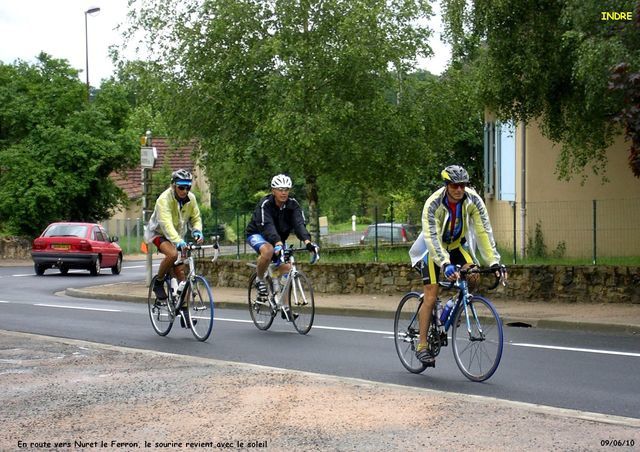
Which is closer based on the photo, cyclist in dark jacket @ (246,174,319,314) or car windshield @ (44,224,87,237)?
cyclist in dark jacket @ (246,174,319,314)

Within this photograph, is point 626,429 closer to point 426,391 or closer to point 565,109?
point 426,391

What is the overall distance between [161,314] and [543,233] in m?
10.1

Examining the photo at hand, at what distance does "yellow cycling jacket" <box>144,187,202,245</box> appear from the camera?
12.6 m

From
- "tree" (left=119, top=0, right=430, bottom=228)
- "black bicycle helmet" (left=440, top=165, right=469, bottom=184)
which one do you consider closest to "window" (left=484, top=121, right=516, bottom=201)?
"tree" (left=119, top=0, right=430, bottom=228)

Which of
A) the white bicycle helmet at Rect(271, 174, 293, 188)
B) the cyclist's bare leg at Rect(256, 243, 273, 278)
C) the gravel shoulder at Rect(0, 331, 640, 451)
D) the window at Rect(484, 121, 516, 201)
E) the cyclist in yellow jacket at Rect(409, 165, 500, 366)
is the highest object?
the window at Rect(484, 121, 516, 201)

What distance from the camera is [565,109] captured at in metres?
18.5

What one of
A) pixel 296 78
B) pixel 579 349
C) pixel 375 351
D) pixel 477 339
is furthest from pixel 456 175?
pixel 296 78

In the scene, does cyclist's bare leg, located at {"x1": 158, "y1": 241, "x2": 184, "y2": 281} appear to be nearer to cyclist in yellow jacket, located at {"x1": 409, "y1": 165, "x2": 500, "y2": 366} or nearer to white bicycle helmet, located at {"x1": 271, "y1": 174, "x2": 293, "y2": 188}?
white bicycle helmet, located at {"x1": 271, "y1": 174, "x2": 293, "y2": 188}

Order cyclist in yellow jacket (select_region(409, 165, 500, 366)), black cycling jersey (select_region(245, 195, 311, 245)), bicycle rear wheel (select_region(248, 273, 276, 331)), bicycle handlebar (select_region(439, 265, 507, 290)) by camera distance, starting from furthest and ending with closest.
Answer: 1. bicycle rear wheel (select_region(248, 273, 276, 331))
2. black cycling jersey (select_region(245, 195, 311, 245))
3. cyclist in yellow jacket (select_region(409, 165, 500, 366))
4. bicycle handlebar (select_region(439, 265, 507, 290))

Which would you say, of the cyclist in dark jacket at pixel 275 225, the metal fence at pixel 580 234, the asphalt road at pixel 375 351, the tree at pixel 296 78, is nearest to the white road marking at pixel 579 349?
the asphalt road at pixel 375 351

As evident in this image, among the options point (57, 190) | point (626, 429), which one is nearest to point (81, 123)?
point (57, 190)

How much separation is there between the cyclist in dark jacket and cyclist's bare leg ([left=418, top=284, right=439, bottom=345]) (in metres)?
3.58

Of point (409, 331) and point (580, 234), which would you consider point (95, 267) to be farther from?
point (409, 331)

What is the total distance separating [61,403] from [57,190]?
1416 inches
